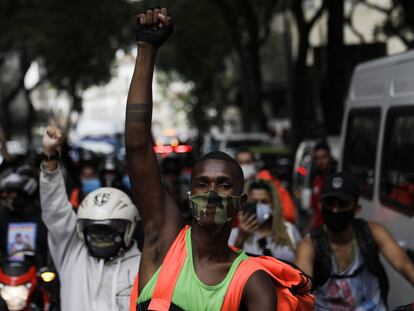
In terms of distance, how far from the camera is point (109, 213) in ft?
15.2

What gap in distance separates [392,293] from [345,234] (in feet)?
4.91

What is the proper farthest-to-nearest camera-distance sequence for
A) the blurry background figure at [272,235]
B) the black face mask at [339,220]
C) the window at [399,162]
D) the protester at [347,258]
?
the window at [399,162] → the blurry background figure at [272,235] → the black face mask at [339,220] → the protester at [347,258]

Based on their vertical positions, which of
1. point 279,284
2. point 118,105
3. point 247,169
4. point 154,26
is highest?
point 154,26

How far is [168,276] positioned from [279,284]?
405mm

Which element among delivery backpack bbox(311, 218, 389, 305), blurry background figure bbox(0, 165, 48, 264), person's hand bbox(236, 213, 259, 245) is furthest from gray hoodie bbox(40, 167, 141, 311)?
blurry background figure bbox(0, 165, 48, 264)

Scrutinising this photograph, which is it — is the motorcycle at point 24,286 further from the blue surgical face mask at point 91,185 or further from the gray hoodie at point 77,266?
the blue surgical face mask at point 91,185

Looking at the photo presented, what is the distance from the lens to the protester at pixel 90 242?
4.50m

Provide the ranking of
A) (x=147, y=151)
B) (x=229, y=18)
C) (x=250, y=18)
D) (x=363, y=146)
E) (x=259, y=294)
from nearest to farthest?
(x=259, y=294) < (x=147, y=151) < (x=363, y=146) < (x=250, y=18) < (x=229, y=18)

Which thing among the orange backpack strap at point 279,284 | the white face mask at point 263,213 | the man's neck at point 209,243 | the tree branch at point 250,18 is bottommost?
the white face mask at point 263,213

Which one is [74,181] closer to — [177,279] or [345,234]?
[345,234]

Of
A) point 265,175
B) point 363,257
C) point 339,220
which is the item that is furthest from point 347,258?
point 265,175

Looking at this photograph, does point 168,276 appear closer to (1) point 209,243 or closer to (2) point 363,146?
(1) point 209,243

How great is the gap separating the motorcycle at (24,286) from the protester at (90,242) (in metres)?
0.34

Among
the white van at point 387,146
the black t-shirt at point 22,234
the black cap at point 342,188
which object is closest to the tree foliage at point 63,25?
the white van at point 387,146
